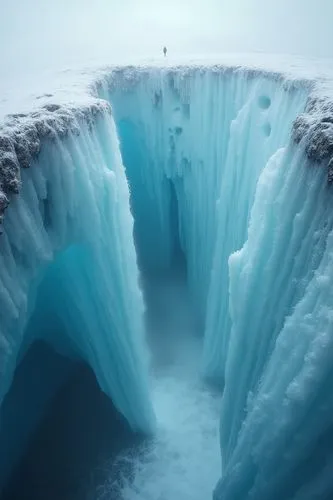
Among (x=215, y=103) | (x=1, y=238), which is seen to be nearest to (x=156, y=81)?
(x=215, y=103)

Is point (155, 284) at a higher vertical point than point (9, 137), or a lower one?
lower

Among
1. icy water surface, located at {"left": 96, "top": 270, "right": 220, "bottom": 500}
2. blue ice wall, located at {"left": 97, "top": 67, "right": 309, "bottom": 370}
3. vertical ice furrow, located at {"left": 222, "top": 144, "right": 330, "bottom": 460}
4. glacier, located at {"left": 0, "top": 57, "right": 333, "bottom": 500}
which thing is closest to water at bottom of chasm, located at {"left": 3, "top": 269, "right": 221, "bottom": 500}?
icy water surface, located at {"left": 96, "top": 270, "right": 220, "bottom": 500}

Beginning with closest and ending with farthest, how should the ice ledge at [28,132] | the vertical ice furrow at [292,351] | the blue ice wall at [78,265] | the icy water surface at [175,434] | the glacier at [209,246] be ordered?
the vertical ice furrow at [292,351] < the glacier at [209,246] < the ice ledge at [28,132] < the blue ice wall at [78,265] < the icy water surface at [175,434]

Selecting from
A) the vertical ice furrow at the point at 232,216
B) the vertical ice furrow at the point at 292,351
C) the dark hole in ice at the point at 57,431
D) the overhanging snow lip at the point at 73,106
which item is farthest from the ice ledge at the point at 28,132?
the dark hole in ice at the point at 57,431

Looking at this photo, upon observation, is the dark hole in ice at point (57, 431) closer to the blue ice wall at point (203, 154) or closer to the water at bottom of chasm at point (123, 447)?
the water at bottom of chasm at point (123, 447)

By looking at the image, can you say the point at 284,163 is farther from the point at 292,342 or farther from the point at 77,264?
the point at 77,264

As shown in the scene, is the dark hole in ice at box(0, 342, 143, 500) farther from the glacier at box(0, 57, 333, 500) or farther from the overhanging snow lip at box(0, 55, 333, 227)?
the overhanging snow lip at box(0, 55, 333, 227)

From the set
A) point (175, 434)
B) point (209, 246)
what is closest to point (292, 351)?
point (175, 434)
